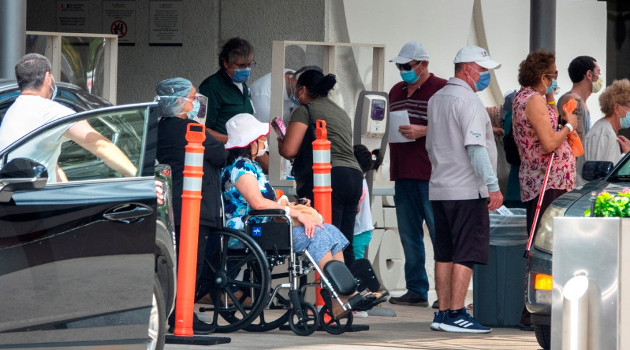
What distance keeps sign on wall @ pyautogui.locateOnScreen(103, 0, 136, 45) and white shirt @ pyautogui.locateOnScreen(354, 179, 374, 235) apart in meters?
3.36

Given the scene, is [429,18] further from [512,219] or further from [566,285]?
[566,285]

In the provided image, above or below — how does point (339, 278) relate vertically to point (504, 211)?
below

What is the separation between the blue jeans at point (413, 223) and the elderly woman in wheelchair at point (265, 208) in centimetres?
177

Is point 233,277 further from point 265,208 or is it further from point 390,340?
point 390,340

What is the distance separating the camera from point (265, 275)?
7.84m

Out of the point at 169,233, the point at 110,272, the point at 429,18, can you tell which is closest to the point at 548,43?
the point at 429,18

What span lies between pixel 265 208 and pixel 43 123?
2364 mm

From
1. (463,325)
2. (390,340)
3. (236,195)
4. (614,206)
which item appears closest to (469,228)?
(463,325)

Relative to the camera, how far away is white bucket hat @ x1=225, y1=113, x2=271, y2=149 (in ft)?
26.9

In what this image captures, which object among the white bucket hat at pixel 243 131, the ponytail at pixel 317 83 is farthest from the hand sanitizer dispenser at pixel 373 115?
the white bucket hat at pixel 243 131

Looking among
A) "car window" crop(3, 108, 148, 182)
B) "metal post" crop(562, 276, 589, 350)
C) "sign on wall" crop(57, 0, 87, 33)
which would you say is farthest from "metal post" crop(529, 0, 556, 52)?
"metal post" crop(562, 276, 589, 350)

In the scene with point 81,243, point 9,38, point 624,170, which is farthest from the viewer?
point 9,38

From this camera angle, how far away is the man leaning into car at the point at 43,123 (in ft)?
18.3

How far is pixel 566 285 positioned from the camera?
4.41 m
